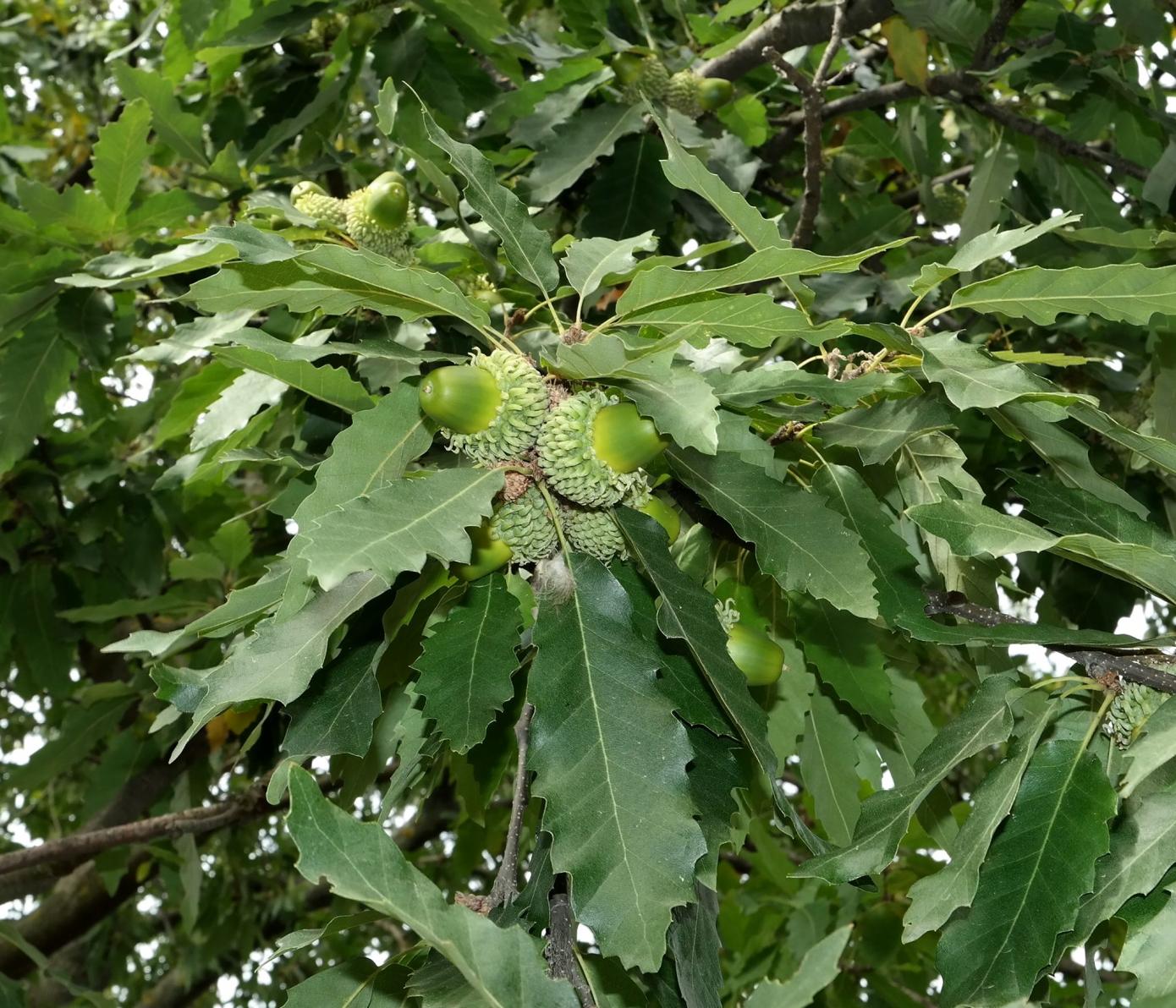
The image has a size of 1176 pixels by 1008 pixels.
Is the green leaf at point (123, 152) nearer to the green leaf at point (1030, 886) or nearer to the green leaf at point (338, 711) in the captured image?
the green leaf at point (338, 711)

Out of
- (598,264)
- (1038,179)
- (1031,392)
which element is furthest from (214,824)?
(1038,179)

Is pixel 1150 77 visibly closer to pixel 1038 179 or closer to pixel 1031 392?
pixel 1038 179

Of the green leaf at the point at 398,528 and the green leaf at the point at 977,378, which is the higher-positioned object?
the green leaf at the point at 398,528

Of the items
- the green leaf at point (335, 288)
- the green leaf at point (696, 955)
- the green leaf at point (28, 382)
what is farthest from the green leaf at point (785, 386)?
the green leaf at point (28, 382)

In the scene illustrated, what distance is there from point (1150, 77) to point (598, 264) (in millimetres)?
1412

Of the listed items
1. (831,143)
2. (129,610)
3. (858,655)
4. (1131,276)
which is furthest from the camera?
(831,143)

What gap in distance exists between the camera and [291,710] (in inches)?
38.8

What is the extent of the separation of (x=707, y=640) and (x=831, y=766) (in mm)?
367

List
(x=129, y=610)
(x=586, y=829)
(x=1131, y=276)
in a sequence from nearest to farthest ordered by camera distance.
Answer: (x=586, y=829) → (x=1131, y=276) → (x=129, y=610)

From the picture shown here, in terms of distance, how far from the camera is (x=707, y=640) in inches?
36.2

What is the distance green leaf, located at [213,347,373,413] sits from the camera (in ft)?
3.00

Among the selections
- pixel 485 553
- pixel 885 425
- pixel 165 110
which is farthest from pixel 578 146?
pixel 485 553

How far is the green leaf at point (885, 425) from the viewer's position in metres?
1.03

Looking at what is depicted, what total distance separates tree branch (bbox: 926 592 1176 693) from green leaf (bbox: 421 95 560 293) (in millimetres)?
476
